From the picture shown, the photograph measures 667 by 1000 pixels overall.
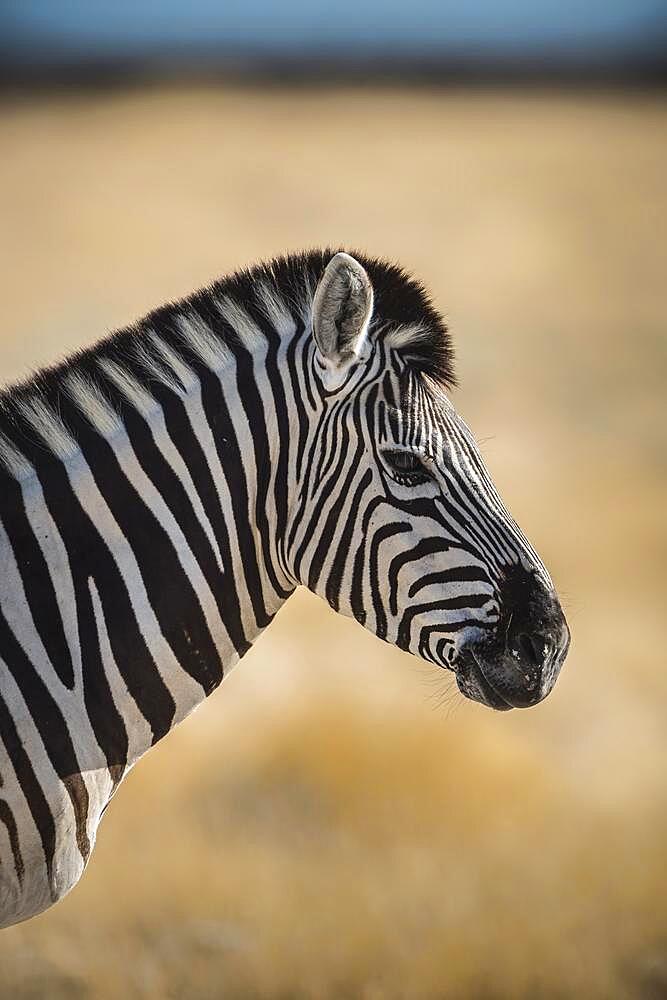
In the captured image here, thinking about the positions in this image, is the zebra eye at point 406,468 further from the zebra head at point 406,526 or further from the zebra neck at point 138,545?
the zebra neck at point 138,545

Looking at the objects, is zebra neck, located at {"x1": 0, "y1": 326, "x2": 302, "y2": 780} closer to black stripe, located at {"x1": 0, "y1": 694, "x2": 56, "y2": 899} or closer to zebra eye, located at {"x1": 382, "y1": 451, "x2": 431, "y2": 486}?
black stripe, located at {"x1": 0, "y1": 694, "x2": 56, "y2": 899}

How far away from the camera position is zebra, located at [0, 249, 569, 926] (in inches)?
125

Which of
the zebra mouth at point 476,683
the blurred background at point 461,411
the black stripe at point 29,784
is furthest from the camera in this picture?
the blurred background at point 461,411

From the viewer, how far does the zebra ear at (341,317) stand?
313 cm

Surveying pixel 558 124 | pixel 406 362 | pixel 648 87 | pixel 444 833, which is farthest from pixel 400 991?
pixel 648 87

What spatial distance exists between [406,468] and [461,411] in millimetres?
17285

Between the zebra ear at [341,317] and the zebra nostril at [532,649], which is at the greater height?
the zebra ear at [341,317]

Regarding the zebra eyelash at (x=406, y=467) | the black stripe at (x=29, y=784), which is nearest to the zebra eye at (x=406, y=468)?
the zebra eyelash at (x=406, y=467)

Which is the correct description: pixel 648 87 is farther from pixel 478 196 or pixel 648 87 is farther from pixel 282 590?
pixel 282 590

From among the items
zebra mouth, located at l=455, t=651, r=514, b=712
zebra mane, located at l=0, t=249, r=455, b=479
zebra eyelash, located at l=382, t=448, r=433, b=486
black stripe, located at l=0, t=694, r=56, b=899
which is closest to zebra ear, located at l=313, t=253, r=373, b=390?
zebra mane, located at l=0, t=249, r=455, b=479

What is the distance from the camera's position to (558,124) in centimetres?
3825

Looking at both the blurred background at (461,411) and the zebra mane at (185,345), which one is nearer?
the zebra mane at (185,345)

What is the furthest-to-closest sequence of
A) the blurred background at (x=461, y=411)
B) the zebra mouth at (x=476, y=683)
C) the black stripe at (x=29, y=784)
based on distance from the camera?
the blurred background at (x=461, y=411)
the zebra mouth at (x=476, y=683)
the black stripe at (x=29, y=784)

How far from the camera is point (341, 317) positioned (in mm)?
3232
